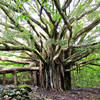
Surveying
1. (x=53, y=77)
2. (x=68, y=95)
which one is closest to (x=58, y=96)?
(x=68, y=95)

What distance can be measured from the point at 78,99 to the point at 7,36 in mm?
3461

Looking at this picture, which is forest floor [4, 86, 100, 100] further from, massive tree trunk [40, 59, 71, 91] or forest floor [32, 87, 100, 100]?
massive tree trunk [40, 59, 71, 91]

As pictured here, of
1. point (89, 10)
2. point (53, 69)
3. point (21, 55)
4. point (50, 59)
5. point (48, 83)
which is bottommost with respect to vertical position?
point (48, 83)

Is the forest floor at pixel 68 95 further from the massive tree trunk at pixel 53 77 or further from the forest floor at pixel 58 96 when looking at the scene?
the massive tree trunk at pixel 53 77

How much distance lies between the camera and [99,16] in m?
3.81

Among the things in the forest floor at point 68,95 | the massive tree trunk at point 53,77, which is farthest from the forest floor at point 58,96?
the massive tree trunk at point 53,77

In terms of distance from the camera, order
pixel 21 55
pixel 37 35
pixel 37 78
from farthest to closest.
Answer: pixel 21 55
pixel 37 78
pixel 37 35

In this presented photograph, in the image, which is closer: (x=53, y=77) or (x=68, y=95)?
(x=68, y=95)

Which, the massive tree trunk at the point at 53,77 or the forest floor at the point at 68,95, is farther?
the massive tree trunk at the point at 53,77

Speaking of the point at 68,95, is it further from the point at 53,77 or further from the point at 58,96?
the point at 53,77

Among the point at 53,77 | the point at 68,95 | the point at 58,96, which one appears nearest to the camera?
the point at 58,96

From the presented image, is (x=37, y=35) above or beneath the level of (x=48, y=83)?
above

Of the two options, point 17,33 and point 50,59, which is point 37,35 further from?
point 17,33

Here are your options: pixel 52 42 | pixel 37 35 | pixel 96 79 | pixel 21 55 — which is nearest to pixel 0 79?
pixel 21 55
